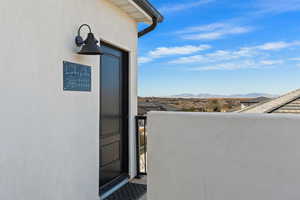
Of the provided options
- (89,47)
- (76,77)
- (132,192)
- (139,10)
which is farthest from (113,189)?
(139,10)

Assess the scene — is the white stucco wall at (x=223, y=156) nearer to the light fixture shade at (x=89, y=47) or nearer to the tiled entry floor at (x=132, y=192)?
the light fixture shade at (x=89, y=47)

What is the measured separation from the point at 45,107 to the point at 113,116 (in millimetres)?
1480

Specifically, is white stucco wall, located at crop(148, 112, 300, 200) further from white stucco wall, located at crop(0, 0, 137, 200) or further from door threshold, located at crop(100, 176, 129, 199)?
door threshold, located at crop(100, 176, 129, 199)

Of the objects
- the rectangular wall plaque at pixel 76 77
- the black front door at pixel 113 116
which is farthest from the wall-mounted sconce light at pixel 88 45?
the black front door at pixel 113 116

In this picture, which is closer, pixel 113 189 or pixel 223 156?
→ pixel 223 156

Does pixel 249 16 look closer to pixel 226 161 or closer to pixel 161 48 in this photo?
pixel 161 48

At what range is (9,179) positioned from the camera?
1.86m

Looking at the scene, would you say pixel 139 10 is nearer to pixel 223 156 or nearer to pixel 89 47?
pixel 89 47

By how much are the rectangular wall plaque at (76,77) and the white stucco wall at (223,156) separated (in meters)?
0.93

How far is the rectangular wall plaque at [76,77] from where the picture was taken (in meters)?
2.50

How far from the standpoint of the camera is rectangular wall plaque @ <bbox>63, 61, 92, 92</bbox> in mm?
2496

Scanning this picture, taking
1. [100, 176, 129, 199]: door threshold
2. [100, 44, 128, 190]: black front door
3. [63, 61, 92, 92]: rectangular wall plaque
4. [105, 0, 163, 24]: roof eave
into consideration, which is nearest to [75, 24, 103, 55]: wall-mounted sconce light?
[63, 61, 92, 92]: rectangular wall plaque

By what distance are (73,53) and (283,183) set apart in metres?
2.18

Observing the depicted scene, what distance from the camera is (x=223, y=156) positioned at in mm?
1946
